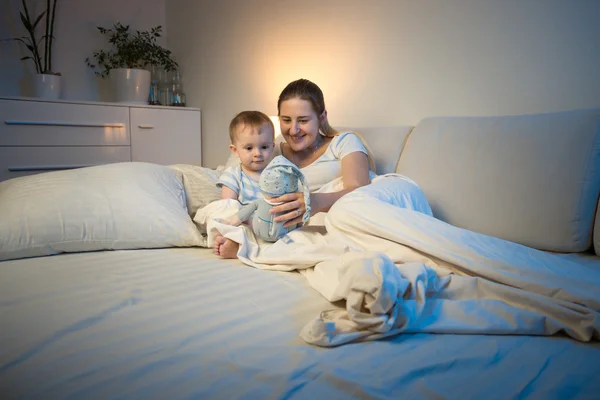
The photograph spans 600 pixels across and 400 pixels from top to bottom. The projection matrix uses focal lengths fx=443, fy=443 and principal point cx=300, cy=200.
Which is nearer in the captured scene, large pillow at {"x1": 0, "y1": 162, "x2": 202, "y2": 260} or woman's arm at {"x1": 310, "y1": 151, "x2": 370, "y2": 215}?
large pillow at {"x1": 0, "y1": 162, "x2": 202, "y2": 260}

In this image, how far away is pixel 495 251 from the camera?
3.28 ft

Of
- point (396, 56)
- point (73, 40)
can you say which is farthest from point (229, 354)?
point (73, 40)

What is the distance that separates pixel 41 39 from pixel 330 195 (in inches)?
106

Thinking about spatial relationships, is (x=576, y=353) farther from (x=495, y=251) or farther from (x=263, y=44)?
(x=263, y=44)

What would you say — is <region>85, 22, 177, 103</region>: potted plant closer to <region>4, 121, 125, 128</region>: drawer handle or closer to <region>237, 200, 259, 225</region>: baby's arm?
<region>4, 121, 125, 128</region>: drawer handle

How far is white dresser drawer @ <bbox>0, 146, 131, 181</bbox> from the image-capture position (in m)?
2.54

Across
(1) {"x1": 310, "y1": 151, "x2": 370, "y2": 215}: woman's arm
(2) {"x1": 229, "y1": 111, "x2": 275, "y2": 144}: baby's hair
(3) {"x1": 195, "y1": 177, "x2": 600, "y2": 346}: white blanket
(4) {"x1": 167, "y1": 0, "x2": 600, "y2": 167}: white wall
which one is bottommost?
(3) {"x1": 195, "y1": 177, "x2": 600, "y2": 346}: white blanket

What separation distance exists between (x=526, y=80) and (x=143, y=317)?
5.50 feet

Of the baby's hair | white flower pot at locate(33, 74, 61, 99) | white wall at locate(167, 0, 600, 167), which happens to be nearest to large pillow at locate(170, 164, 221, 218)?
the baby's hair

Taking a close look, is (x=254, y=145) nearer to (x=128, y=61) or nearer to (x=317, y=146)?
(x=317, y=146)

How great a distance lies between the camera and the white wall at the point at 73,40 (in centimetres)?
295

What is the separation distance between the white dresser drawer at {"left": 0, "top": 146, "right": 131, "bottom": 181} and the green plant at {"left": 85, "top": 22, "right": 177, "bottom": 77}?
0.73 metres

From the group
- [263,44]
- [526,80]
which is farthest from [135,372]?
[263,44]

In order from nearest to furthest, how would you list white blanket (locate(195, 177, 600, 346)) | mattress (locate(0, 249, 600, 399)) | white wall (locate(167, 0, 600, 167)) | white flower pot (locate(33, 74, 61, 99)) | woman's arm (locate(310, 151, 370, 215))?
1. mattress (locate(0, 249, 600, 399))
2. white blanket (locate(195, 177, 600, 346))
3. woman's arm (locate(310, 151, 370, 215))
4. white wall (locate(167, 0, 600, 167))
5. white flower pot (locate(33, 74, 61, 99))
